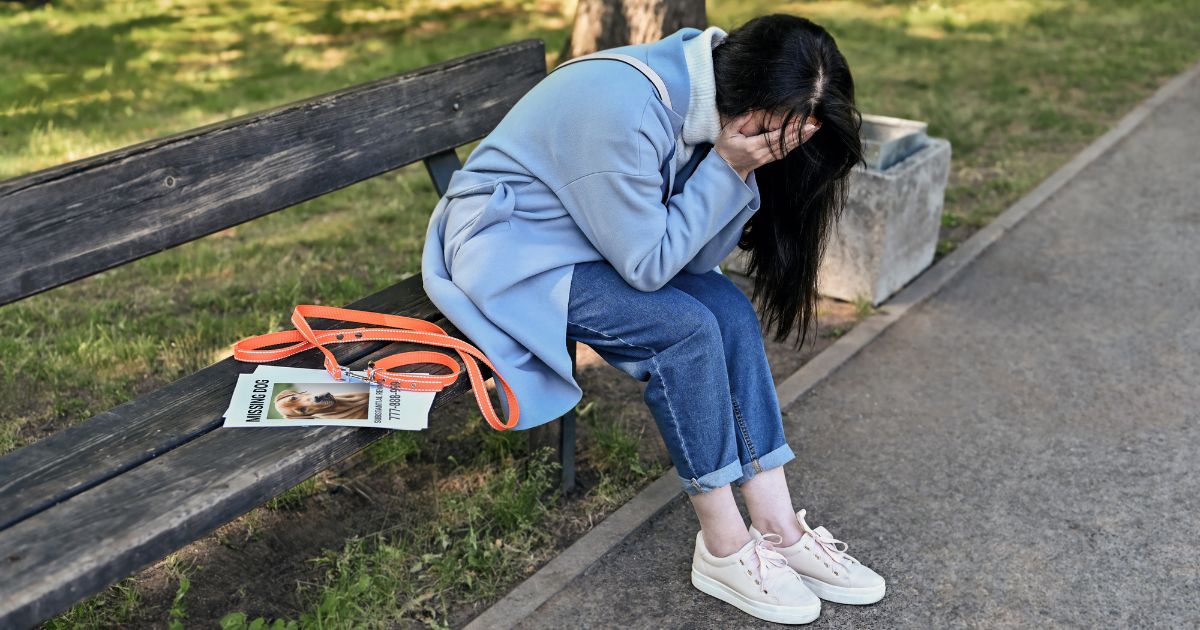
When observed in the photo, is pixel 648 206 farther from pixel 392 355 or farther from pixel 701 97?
pixel 392 355

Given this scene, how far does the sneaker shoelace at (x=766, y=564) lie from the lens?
252 centimetres

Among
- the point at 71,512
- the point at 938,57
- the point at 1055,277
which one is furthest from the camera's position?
the point at 938,57

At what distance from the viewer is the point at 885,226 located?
3938mm

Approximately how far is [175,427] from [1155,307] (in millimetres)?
3486

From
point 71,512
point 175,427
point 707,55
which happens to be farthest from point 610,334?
point 71,512

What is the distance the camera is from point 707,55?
249cm

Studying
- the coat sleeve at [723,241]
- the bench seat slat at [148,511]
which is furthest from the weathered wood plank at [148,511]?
the coat sleeve at [723,241]

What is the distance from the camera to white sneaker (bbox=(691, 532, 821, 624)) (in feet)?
8.25

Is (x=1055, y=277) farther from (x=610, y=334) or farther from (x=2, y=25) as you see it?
(x=2, y=25)

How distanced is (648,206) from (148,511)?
1.14 metres

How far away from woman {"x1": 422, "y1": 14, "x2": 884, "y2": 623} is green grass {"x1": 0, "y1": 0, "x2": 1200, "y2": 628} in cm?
57

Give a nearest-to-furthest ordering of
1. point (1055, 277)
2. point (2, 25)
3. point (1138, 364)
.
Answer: point (1138, 364), point (1055, 277), point (2, 25)

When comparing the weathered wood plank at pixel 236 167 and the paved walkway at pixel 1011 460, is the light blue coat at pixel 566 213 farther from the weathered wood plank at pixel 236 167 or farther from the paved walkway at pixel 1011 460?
the paved walkway at pixel 1011 460

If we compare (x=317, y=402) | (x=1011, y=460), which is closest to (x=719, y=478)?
(x=317, y=402)
